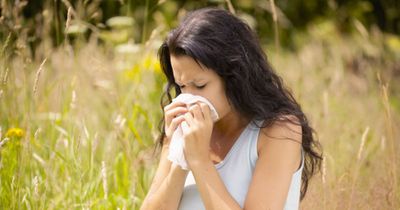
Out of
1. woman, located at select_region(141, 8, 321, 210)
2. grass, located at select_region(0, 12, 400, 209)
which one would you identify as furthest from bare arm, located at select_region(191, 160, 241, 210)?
grass, located at select_region(0, 12, 400, 209)

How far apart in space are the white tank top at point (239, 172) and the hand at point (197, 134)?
164 mm

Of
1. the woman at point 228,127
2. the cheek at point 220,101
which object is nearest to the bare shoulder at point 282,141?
the woman at point 228,127

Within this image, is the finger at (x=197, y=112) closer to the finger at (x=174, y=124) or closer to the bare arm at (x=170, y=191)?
the finger at (x=174, y=124)

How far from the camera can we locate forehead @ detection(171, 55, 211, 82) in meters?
2.21

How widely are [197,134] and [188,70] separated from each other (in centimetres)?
21

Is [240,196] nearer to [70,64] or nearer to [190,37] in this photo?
[190,37]

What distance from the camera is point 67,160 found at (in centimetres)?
296

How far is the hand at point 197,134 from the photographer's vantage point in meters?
2.19

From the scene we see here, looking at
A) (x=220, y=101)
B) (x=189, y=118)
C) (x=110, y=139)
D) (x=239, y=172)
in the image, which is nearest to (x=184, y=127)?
(x=189, y=118)

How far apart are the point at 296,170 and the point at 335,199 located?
17.4 inches

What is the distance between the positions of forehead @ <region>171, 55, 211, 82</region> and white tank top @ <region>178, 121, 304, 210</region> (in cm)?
28

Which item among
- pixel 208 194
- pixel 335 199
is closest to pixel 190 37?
pixel 208 194

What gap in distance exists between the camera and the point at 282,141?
227cm

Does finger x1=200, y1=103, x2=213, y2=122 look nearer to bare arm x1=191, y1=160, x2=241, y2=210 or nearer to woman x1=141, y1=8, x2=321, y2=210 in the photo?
woman x1=141, y1=8, x2=321, y2=210
